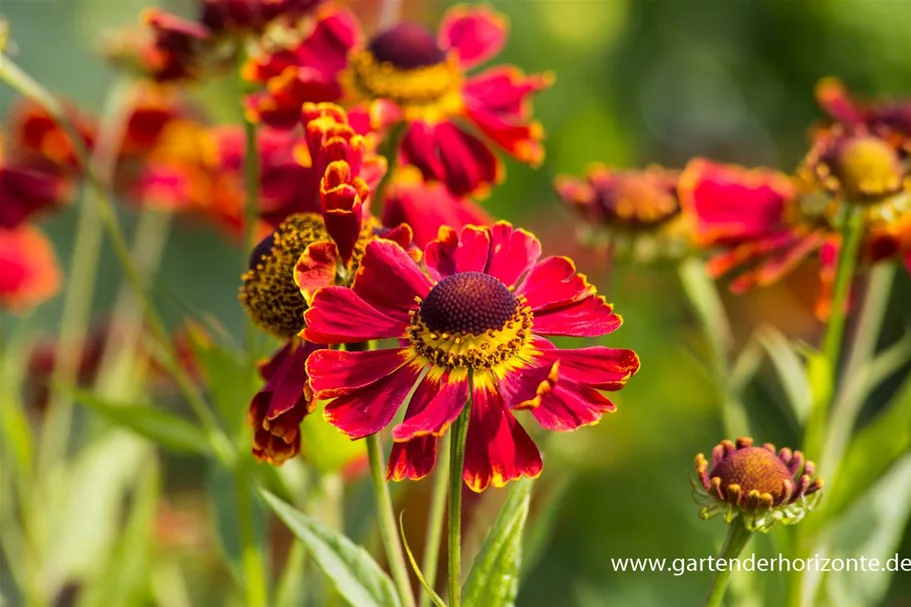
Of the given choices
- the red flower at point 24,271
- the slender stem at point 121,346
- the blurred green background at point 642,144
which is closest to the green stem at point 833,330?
the blurred green background at point 642,144

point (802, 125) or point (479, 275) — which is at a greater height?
point (479, 275)

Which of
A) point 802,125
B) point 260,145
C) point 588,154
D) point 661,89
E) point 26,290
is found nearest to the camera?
point 260,145

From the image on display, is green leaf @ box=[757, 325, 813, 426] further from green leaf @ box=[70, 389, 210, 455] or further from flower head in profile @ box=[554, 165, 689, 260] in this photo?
green leaf @ box=[70, 389, 210, 455]

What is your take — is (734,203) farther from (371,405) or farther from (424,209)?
(371,405)

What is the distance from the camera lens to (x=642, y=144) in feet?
9.12

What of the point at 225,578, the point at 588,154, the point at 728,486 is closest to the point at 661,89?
the point at 588,154

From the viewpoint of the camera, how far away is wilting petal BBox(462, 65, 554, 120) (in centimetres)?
71

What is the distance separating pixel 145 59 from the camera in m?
0.88

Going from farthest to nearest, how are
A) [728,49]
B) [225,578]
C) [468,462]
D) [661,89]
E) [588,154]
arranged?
1. [661,89]
2. [728,49]
3. [588,154]
4. [225,578]
5. [468,462]

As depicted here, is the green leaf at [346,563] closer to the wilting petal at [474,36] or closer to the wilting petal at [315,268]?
the wilting petal at [315,268]

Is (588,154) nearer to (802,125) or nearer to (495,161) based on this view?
(802,125)

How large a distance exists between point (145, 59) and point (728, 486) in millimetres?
632

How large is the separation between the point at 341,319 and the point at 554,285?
10 centimetres

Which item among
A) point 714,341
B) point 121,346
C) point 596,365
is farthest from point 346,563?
point 121,346
